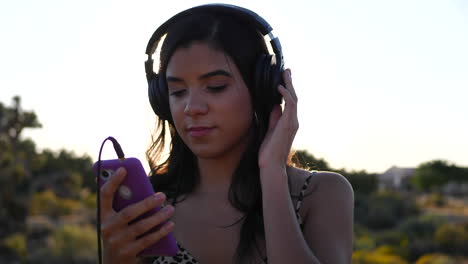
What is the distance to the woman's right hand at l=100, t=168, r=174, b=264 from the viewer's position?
1813 mm

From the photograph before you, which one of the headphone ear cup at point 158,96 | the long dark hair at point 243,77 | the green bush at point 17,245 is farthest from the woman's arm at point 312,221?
the green bush at point 17,245

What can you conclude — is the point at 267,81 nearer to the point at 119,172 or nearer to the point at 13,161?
the point at 119,172

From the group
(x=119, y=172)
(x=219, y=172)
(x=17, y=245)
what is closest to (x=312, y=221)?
(x=219, y=172)

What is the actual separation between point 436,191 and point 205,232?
27.9 metres

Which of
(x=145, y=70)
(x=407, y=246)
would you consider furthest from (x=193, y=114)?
(x=407, y=246)

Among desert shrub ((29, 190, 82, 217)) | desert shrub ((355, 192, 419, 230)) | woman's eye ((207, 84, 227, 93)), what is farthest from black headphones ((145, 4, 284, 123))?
desert shrub ((355, 192, 419, 230))

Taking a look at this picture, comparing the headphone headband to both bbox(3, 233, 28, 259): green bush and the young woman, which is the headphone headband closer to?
the young woman

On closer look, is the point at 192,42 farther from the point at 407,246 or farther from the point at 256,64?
the point at 407,246

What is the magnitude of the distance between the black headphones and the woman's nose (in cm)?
22

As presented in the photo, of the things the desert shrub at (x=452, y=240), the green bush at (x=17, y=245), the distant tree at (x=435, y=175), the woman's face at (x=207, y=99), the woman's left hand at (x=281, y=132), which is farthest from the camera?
the distant tree at (x=435, y=175)

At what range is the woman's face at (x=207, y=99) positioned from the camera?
2113mm

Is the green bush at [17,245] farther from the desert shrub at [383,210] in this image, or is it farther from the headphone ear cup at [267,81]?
the headphone ear cup at [267,81]

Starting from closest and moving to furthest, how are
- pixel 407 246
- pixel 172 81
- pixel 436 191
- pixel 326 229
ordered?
pixel 326 229
pixel 172 81
pixel 407 246
pixel 436 191

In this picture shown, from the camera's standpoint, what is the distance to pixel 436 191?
1116 inches
